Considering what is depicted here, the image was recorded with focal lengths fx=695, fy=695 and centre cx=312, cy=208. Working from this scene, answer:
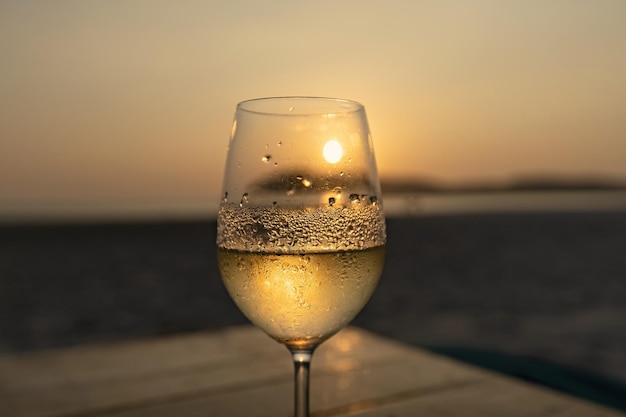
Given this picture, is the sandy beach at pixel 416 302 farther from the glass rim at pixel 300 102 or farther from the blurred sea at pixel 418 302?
the glass rim at pixel 300 102

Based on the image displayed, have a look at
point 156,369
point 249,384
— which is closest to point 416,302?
point 156,369

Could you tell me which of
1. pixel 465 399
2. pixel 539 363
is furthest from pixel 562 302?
pixel 465 399

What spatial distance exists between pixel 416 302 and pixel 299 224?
8.02 metres

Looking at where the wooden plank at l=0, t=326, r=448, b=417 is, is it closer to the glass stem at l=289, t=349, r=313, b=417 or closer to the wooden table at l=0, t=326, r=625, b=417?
the wooden table at l=0, t=326, r=625, b=417

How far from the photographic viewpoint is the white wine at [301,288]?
106 cm

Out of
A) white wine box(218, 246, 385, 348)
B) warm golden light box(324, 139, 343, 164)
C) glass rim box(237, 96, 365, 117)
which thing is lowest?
white wine box(218, 246, 385, 348)

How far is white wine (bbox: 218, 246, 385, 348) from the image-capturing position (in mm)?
1056

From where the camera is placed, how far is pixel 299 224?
1077 mm

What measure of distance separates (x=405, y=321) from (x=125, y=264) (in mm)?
7936

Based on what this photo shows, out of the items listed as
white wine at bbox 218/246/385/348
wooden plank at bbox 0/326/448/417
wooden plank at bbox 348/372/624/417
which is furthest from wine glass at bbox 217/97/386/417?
wooden plank at bbox 0/326/448/417

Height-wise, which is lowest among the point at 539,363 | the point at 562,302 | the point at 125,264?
the point at 125,264

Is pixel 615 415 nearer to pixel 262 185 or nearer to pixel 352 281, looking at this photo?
pixel 352 281

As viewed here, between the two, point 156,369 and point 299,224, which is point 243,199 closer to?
point 299,224

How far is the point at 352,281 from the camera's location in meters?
1.09
